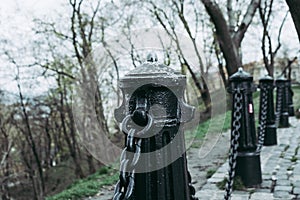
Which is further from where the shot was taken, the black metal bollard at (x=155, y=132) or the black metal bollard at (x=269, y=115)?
the black metal bollard at (x=269, y=115)

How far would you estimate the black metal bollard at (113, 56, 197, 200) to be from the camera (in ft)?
5.74

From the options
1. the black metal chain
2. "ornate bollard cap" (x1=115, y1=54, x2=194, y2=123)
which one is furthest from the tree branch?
the black metal chain

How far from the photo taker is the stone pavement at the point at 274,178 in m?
4.46

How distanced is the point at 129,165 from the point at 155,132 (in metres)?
0.22

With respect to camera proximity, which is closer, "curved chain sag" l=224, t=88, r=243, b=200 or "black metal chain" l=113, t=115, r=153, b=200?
"black metal chain" l=113, t=115, r=153, b=200

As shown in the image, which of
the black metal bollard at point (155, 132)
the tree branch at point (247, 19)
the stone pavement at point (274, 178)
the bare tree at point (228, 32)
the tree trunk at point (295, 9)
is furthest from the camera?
the tree branch at point (247, 19)

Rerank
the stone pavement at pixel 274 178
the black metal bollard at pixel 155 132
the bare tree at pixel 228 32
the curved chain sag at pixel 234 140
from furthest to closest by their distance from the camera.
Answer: the bare tree at pixel 228 32, the stone pavement at pixel 274 178, the curved chain sag at pixel 234 140, the black metal bollard at pixel 155 132

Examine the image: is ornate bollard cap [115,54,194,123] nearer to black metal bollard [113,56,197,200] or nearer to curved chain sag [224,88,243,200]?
black metal bollard [113,56,197,200]

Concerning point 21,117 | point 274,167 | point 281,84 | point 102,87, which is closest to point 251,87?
point 274,167

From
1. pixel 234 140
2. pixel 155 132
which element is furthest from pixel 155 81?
pixel 234 140

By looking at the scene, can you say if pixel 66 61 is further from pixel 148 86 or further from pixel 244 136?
pixel 148 86

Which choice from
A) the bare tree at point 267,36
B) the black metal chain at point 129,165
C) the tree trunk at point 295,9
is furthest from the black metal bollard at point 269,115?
the bare tree at point 267,36

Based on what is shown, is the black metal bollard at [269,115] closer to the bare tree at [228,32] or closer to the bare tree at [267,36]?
the bare tree at [228,32]

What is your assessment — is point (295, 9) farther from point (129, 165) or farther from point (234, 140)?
point (129, 165)
